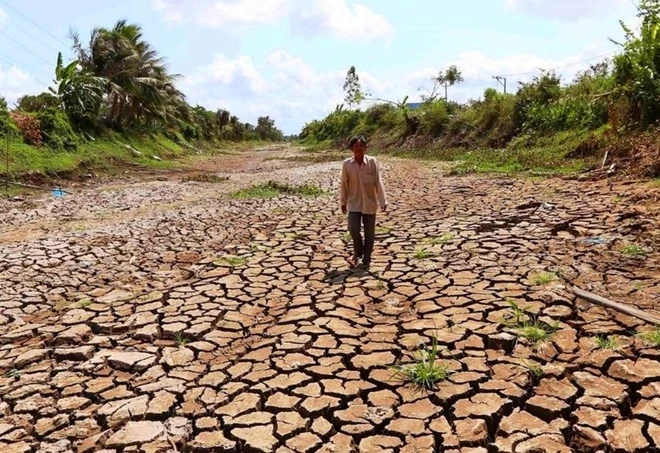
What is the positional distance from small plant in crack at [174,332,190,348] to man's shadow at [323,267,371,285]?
153cm

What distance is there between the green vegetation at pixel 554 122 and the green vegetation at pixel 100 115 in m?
10.7

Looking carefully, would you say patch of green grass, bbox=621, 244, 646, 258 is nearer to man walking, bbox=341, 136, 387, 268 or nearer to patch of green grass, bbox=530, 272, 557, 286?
patch of green grass, bbox=530, 272, 557, 286

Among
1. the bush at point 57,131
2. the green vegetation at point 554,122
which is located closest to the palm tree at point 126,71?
the bush at point 57,131

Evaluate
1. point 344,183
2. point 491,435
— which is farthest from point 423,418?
point 344,183

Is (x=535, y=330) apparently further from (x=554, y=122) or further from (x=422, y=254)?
(x=554, y=122)

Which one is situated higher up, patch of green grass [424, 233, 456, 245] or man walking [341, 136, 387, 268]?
man walking [341, 136, 387, 268]

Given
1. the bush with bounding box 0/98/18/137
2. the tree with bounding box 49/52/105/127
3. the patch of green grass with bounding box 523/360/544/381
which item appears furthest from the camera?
the tree with bounding box 49/52/105/127

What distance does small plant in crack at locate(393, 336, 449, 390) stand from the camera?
3086 mm

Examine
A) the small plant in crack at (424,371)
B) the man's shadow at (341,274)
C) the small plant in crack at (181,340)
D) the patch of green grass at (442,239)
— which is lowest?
the small plant in crack at (181,340)

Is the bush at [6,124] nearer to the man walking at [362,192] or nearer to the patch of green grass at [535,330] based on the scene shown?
the man walking at [362,192]

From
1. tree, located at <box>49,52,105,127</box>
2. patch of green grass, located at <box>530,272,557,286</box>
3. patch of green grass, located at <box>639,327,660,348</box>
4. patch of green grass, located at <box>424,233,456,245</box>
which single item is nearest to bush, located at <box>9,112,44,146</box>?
tree, located at <box>49,52,105,127</box>

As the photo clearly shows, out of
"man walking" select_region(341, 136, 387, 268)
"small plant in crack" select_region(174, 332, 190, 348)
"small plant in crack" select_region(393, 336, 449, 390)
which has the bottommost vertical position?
"small plant in crack" select_region(174, 332, 190, 348)

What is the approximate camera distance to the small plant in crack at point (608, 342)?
331cm

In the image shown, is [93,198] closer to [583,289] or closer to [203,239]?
[203,239]
